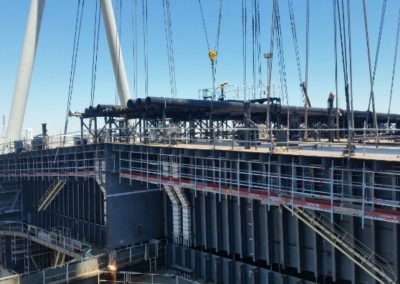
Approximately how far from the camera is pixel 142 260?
2177 cm

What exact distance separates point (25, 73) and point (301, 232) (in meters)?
41.3

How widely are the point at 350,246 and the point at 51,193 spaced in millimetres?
23890

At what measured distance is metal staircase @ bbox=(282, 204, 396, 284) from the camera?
44.7 feet

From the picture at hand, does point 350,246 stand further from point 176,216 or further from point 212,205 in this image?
point 176,216

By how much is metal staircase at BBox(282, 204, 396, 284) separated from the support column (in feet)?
133

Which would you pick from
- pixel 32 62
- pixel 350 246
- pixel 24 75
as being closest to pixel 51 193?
pixel 24 75

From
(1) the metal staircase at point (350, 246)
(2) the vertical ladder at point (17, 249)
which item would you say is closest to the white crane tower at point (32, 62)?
(2) the vertical ladder at point (17, 249)

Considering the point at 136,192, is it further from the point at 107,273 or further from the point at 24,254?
the point at 24,254

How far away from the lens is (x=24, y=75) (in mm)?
47156

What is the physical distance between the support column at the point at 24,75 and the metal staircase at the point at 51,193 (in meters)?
17.5

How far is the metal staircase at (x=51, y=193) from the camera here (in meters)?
30.3

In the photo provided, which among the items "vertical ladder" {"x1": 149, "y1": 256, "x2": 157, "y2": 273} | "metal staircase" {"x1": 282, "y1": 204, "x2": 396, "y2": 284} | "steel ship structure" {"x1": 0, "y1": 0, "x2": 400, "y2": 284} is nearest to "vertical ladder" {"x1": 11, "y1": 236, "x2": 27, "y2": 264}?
"steel ship structure" {"x1": 0, "y1": 0, "x2": 400, "y2": 284}

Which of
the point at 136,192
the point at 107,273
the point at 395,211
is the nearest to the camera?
the point at 395,211

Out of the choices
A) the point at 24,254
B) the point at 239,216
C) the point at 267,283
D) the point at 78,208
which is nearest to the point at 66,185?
the point at 78,208
